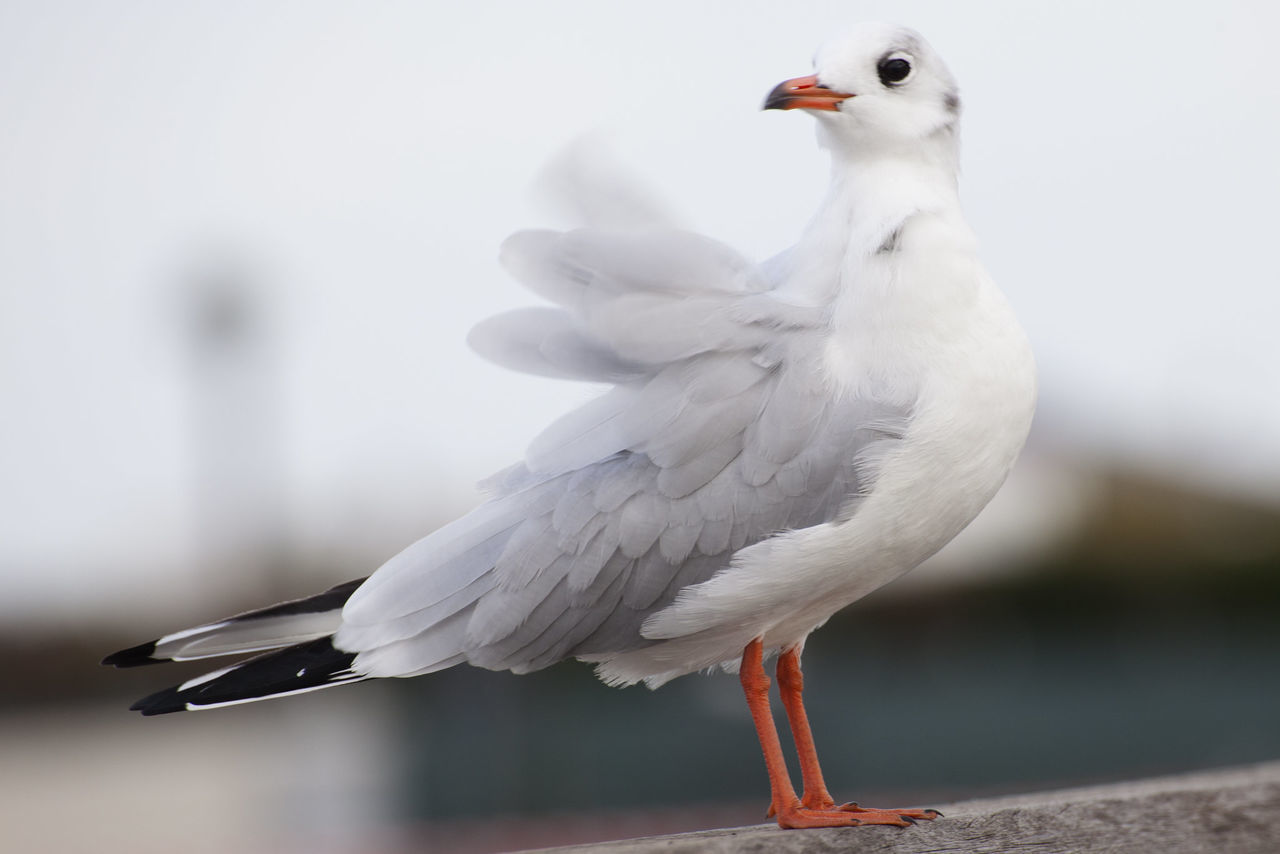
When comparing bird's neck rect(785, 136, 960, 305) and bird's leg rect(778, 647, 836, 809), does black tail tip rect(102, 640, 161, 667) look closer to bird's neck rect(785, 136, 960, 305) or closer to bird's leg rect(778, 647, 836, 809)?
bird's leg rect(778, 647, 836, 809)

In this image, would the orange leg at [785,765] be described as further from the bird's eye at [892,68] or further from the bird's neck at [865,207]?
the bird's eye at [892,68]

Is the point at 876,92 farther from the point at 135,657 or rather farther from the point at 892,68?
the point at 135,657

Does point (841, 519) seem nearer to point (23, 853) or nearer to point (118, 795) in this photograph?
point (23, 853)

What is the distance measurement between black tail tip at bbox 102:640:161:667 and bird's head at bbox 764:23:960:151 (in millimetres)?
1785

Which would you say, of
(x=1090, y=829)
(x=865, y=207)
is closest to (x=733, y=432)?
(x=865, y=207)

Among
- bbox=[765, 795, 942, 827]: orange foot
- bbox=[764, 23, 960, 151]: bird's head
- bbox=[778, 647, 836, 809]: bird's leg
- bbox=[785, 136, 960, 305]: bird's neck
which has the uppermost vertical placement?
bbox=[764, 23, 960, 151]: bird's head

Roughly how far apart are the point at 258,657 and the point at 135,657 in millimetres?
285

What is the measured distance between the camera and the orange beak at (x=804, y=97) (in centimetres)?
316

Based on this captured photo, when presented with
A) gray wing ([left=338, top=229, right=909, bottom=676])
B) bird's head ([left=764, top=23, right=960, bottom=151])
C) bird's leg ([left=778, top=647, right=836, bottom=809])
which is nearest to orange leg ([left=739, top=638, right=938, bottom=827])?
bird's leg ([left=778, top=647, right=836, bottom=809])

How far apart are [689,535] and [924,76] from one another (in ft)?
3.99

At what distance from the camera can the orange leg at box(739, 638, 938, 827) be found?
2.78 metres

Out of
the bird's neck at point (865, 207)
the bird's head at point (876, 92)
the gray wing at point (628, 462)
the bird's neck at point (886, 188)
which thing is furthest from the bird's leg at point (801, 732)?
the bird's head at point (876, 92)

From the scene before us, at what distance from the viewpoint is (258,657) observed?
10.3 ft

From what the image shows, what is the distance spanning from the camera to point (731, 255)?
3.12 meters
